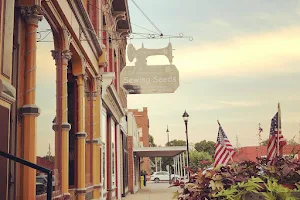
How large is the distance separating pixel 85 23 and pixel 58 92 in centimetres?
344

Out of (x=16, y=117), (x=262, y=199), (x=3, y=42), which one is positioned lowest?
(x=262, y=199)

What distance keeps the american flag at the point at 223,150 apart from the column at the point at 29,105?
2856 mm

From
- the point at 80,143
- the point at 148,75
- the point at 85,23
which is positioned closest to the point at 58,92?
the point at 80,143

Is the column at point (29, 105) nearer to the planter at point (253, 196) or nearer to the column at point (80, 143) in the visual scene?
the planter at point (253, 196)

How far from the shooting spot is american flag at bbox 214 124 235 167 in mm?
6351

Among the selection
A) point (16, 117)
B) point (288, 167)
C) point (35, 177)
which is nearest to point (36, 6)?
point (16, 117)

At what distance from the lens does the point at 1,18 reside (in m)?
4.84

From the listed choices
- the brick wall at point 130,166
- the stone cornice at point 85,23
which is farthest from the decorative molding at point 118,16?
the brick wall at point 130,166

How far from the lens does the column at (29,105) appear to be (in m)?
6.21

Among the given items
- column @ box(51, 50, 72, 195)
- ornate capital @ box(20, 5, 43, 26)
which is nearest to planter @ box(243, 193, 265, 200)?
ornate capital @ box(20, 5, 43, 26)

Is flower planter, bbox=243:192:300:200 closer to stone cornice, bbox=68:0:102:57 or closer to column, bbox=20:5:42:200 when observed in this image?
column, bbox=20:5:42:200

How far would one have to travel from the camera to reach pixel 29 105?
6.40 m

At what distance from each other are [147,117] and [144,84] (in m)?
53.1

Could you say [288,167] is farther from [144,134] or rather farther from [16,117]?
[144,134]
